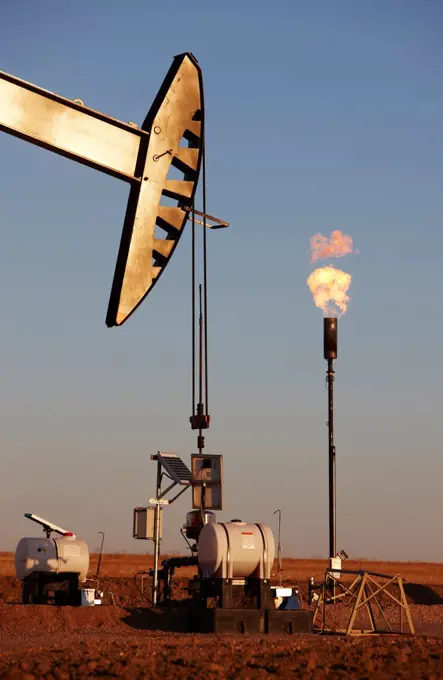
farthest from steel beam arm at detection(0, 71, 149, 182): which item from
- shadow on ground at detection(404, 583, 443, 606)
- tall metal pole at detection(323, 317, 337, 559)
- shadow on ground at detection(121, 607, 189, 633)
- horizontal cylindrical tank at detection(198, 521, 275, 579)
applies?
shadow on ground at detection(404, 583, 443, 606)

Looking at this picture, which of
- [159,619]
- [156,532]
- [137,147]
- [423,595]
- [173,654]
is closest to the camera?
[137,147]

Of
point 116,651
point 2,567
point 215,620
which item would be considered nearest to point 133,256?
point 116,651

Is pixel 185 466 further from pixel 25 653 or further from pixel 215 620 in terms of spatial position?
pixel 25 653

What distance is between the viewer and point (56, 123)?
611 cm

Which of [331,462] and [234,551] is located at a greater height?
[331,462]

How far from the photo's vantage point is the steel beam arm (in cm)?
604

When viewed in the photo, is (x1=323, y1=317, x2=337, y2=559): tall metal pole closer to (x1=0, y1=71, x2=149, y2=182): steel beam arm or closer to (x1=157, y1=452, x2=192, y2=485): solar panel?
(x1=157, y1=452, x2=192, y2=485): solar panel

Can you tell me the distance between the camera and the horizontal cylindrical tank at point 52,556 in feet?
89.7

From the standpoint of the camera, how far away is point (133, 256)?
6688 mm

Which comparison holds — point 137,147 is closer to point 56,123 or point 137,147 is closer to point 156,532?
point 56,123

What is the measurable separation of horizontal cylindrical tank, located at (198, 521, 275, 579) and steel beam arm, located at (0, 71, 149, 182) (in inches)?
696

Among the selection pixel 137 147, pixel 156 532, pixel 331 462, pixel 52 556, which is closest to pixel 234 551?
pixel 156 532

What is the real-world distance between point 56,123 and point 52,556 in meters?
22.7

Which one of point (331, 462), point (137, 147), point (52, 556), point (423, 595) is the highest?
point (137, 147)
